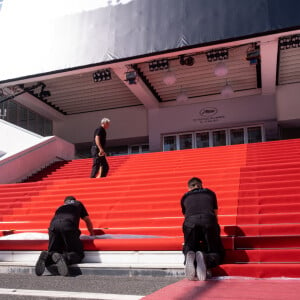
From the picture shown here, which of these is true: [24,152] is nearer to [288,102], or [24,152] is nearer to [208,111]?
[208,111]

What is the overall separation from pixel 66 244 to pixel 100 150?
4262 mm

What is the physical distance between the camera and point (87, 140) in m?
18.5

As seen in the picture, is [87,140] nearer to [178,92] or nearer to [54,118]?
[54,118]

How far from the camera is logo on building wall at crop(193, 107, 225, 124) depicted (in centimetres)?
1662

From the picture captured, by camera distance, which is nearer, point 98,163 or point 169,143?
point 98,163

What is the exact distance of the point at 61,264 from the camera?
4.69 meters

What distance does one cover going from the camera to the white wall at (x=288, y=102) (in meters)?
15.4

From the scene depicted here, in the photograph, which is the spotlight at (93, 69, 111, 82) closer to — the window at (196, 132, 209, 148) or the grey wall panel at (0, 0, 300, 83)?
the grey wall panel at (0, 0, 300, 83)

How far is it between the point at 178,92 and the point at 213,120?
1.97 meters

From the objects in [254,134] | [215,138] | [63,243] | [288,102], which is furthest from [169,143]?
[63,243]

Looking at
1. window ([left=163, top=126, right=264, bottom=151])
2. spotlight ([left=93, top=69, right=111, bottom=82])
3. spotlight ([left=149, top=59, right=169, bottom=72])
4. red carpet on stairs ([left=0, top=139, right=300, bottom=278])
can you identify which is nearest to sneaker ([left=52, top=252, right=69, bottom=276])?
red carpet on stairs ([left=0, top=139, right=300, bottom=278])

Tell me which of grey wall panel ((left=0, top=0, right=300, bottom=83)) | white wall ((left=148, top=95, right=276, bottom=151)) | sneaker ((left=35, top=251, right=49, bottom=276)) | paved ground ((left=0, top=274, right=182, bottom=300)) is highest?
grey wall panel ((left=0, top=0, right=300, bottom=83))

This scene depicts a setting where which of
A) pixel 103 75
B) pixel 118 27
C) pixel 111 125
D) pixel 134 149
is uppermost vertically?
pixel 118 27

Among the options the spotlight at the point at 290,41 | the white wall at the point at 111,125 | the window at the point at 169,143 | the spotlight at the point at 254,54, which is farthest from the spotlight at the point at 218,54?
the white wall at the point at 111,125
